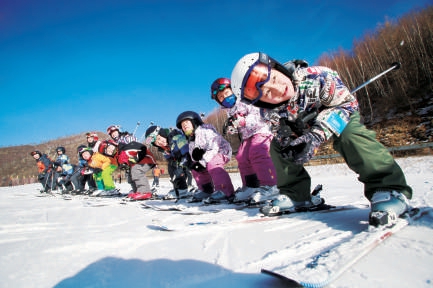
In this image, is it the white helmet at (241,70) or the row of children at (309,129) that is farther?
the white helmet at (241,70)

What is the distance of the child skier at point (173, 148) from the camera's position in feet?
15.5

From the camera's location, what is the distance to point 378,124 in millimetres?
18844

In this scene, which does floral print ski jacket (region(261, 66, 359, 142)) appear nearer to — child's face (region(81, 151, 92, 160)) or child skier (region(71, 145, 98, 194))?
child's face (region(81, 151, 92, 160))

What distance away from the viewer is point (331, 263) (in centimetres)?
99

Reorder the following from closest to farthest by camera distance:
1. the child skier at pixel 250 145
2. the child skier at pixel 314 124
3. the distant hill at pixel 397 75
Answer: the child skier at pixel 314 124 < the child skier at pixel 250 145 < the distant hill at pixel 397 75

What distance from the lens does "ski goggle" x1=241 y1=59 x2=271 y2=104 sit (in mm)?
1869

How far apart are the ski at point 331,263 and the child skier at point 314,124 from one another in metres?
0.20

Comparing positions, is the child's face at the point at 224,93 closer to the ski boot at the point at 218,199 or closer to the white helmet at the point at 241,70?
the ski boot at the point at 218,199

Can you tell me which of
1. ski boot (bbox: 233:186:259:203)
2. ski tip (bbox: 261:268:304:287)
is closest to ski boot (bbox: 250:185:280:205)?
ski boot (bbox: 233:186:259:203)

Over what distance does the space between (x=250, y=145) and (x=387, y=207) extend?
2.08 metres

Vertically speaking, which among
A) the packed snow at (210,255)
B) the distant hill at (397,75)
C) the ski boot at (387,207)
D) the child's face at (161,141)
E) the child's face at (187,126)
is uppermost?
the distant hill at (397,75)

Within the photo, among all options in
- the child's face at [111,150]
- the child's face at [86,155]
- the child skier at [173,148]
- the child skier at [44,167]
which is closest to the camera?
the child skier at [173,148]

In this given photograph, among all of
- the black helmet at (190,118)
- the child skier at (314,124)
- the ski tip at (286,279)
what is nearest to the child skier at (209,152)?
the black helmet at (190,118)

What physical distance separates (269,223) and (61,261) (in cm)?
136
